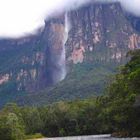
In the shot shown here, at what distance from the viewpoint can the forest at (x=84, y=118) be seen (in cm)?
9962

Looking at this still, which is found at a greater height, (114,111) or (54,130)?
(114,111)

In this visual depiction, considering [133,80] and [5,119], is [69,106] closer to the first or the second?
[5,119]

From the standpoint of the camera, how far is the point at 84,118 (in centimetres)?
16562

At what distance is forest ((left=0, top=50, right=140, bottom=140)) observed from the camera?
99.6m

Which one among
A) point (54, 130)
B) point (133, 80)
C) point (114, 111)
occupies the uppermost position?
point (133, 80)

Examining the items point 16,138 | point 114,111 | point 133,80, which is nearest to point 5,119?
point 16,138

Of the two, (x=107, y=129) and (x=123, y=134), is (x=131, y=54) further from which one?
(x=107, y=129)

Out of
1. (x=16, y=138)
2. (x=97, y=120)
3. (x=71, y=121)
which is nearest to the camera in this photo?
(x=16, y=138)

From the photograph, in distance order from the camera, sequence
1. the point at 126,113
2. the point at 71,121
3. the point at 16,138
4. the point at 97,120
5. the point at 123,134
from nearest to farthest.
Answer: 1. the point at 126,113
2. the point at 123,134
3. the point at 16,138
4. the point at 97,120
5. the point at 71,121

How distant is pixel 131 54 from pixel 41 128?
77.2 metres

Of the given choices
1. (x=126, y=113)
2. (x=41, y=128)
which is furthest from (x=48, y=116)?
(x=126, y=113)

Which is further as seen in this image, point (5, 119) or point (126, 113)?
point (5, 119)

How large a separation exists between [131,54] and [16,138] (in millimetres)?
36792

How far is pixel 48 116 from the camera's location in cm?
17350
